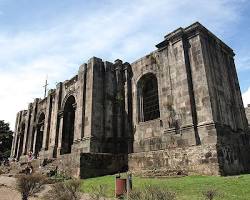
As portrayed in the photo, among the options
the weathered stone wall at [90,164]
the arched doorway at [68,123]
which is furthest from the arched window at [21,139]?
the weathered stone wall at [90,164]

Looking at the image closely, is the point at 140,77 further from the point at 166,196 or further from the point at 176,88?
the point at 166,196

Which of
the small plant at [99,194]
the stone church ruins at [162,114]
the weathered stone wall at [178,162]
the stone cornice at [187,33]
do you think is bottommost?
the small plant at [99,194]

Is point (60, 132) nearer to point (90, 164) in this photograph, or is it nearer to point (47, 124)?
point (47, 124)

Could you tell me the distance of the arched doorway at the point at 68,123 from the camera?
20.8 m

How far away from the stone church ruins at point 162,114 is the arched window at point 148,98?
0.07 metres

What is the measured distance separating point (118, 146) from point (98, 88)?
4.39 meters

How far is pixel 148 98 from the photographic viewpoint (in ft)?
57.1

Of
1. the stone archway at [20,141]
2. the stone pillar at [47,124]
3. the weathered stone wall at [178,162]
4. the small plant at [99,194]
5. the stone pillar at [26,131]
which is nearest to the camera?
the small plant at [99,194]

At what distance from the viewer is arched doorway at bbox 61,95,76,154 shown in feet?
68.3

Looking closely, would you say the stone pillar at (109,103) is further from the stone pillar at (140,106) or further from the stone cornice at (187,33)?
the stone cornice at (187,33)

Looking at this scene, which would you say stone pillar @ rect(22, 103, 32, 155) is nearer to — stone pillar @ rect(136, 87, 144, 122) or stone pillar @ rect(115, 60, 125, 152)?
stone pillar @ rect(115, 60, 125, 152)

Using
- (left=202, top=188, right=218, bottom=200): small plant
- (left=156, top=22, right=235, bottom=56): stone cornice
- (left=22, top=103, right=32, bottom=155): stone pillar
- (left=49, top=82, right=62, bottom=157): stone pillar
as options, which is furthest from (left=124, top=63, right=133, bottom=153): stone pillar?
(left=22, top=103, right=32, bottom=155): stone pillar

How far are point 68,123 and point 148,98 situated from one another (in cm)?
808

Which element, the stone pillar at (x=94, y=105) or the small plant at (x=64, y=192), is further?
the stone pillar at (x=94, y=105)
